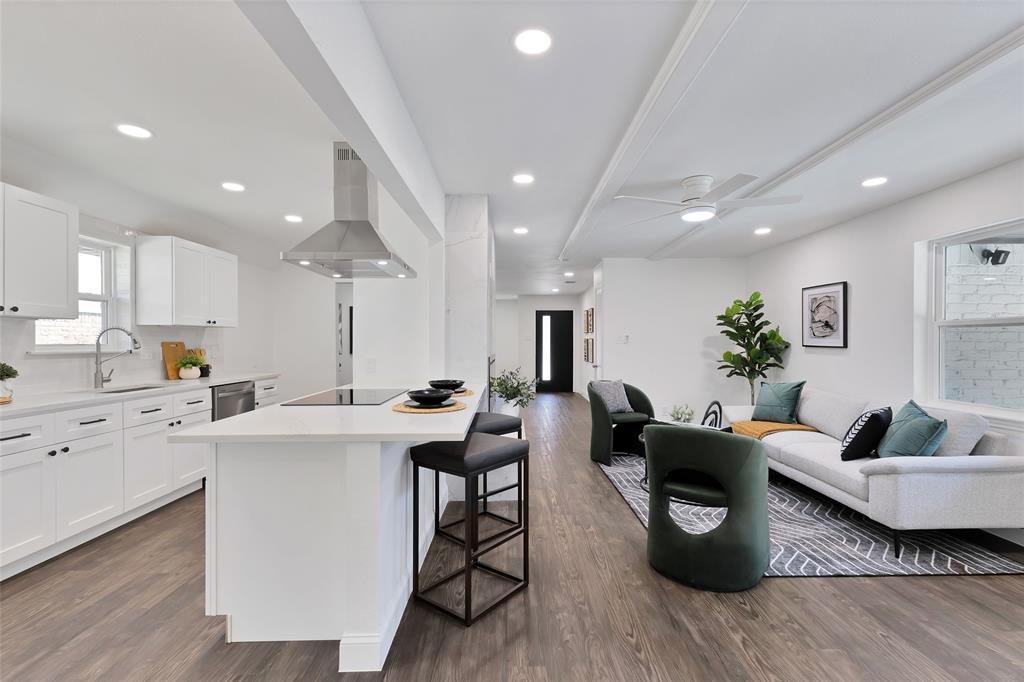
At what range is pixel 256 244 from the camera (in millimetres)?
5121

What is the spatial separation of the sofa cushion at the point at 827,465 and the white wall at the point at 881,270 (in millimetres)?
895

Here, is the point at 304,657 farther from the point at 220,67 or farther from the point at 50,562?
the point at 220,67

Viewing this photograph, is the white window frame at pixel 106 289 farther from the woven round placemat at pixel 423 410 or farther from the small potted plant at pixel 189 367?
the woven round placemat at pixel 423 410

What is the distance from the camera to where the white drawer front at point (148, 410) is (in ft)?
9.83

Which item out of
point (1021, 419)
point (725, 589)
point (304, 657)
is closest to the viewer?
point (304, 657)

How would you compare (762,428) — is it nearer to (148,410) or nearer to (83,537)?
(148,410)

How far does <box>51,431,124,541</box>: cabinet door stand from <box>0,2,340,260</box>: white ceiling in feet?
5.67

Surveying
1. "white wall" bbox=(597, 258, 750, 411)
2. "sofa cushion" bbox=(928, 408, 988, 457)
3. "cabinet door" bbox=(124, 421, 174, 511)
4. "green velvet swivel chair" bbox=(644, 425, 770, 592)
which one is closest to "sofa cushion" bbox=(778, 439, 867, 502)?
"sofa cushion" bbox=(928, 408, 988, 457)

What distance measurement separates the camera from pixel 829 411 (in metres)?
3.86

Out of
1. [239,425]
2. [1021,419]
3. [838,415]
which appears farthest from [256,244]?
[1021,419]

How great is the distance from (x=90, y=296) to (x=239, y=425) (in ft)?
9.07

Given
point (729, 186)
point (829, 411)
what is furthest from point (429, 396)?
point (829, 411)

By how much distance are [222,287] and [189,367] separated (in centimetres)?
85

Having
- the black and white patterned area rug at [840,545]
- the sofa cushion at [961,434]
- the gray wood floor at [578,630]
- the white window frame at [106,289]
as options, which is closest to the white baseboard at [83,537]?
the gray wood floor at [578,630]
